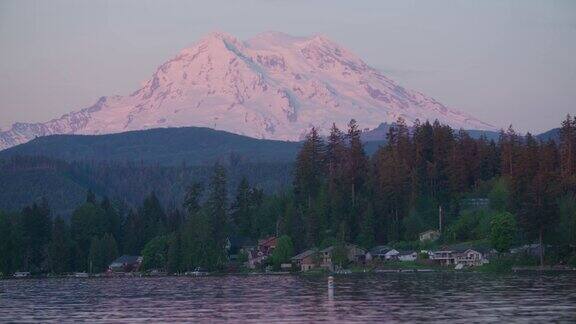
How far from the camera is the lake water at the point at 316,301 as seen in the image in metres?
60.4

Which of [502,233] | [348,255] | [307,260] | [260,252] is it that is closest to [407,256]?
[348,255]

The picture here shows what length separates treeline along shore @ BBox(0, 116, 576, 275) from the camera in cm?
13662

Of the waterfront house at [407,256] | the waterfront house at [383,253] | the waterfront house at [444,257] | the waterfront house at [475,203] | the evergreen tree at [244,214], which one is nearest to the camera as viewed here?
the waterfront house at [444,257]

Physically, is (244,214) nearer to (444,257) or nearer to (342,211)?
(342,211)

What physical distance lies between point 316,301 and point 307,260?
6331 cm

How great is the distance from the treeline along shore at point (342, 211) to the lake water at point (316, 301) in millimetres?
35495

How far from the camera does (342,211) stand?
14325cm

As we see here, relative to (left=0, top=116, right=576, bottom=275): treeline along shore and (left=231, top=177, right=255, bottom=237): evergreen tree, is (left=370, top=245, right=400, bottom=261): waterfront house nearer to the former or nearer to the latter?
(left=0, top=116, right=576, bottom=275): treeline along shore

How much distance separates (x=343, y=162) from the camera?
150625 mm

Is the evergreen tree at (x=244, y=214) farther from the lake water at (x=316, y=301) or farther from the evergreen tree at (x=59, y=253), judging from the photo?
the lake water at (x=316, y=301)

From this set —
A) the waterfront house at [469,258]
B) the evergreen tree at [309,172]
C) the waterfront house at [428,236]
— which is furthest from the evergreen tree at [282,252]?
the waterfront house at [469,258]

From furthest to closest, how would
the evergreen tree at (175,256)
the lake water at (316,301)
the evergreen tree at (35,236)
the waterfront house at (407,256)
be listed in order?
1. the evergreen tree at (35,236)
2. the evergreen tree at (175,256)
3. the waterfront house at (407,256)
4. the lake water at (316,301)

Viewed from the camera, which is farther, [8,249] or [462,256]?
[8,249]

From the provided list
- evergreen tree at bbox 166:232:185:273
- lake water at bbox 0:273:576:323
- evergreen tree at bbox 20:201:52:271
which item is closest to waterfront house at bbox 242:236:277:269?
evergreen tree at bbox 166:232:185:273
